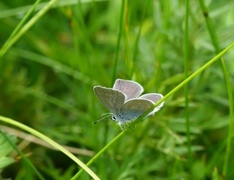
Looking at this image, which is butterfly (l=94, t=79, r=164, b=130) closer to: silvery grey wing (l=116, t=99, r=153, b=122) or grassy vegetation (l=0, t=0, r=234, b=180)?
silvery grey wing (l=116, t=99, r=153, b=122)

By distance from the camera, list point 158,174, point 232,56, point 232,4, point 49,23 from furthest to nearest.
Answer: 1. point 49,23
2. point 232,56
3. point 232,4
4. point 158,174

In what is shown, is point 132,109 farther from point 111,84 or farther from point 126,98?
point 111,84

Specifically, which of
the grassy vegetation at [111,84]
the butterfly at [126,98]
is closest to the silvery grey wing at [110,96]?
the butterfly at [126,98]

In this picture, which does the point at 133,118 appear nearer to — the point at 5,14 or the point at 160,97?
the point at 160,97

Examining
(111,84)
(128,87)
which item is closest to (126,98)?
(128,87)

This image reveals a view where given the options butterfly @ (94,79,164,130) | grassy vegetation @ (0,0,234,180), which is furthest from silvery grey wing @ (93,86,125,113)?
grassy vegetation @ (0,0,234,180)

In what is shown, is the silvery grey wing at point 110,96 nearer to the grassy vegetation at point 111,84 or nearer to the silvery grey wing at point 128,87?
the silvery grey wing at point 128,87

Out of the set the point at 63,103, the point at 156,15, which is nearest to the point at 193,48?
the point at 156,15
